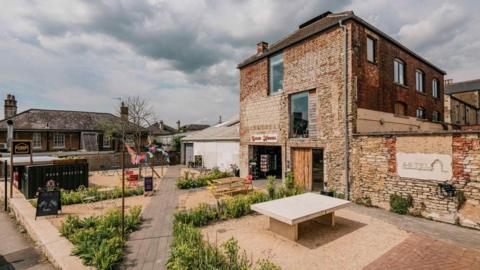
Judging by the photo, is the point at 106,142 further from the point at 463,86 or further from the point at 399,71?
the point at 463,86

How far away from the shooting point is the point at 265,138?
49.3ft

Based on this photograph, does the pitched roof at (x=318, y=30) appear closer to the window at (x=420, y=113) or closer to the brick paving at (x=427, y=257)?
the window at (x=420, y=113)

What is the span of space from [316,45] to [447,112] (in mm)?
20951

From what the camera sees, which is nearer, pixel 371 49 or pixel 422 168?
pixel 422 168

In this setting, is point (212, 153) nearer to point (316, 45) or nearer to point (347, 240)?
point (316, 45)

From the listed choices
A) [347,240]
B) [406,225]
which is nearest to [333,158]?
[406,225]

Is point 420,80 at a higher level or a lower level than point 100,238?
higher

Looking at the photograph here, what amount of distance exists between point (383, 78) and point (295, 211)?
9.77m

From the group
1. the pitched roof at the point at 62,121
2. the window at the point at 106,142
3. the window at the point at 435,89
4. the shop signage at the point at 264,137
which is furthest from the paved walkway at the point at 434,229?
the window at the point at 106,142

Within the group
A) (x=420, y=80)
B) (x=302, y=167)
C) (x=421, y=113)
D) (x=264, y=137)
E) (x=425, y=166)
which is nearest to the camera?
(x=425, y=166)

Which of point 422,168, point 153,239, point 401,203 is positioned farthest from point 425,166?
point 153,239

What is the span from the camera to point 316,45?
12195mm

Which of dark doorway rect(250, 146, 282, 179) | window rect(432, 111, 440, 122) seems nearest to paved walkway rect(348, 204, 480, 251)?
dark doorway rect(250, 146, 282, 179)

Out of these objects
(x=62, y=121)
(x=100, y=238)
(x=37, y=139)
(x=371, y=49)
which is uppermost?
(x=371, y=49)
